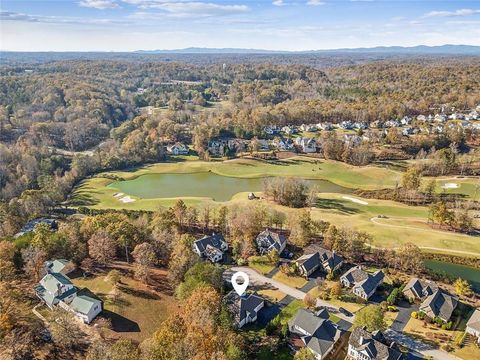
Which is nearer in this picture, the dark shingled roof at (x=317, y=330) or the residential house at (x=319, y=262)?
the dark shingled roof at (x=317, y=330)

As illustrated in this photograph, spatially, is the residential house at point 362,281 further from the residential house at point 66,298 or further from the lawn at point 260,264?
the residential house at point 66,298

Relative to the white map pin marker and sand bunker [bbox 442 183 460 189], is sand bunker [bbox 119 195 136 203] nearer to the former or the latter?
the white map pin marker

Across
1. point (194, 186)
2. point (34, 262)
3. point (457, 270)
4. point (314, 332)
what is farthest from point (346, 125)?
point (34, 262)

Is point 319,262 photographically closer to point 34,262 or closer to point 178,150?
point 34,262

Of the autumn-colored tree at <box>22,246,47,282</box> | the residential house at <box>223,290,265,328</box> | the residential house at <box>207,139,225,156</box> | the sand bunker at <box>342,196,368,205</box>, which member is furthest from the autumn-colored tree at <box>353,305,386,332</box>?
the residential house at <box>207,139,225,156</box>

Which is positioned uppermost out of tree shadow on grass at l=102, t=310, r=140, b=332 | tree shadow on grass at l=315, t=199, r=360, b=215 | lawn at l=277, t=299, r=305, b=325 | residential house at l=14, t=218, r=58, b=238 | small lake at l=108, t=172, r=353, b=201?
residential house at l=14, t=218, r=58, b=238

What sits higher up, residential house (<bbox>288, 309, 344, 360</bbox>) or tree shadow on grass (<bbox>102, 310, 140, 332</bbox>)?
residential house (<bbox>288, 309, 344, 360</bbox>)

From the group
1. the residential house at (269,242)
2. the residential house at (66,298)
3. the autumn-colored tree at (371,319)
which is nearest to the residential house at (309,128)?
the residential house at (269,242)
